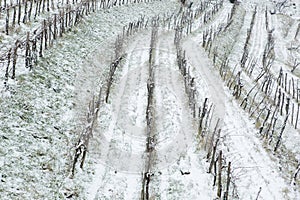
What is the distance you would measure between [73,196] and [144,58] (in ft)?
44.1

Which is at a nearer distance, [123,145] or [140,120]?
[123,145]

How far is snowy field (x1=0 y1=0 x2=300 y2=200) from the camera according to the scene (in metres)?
13.3

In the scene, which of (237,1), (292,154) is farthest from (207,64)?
(237,1)

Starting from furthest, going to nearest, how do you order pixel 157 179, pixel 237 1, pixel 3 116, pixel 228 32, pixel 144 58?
pixel 237 1 → pixel 228 32 → pixel 144 58 → pixel 157 179 → pixel 3 116

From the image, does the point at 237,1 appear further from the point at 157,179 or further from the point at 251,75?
the point at 157,179

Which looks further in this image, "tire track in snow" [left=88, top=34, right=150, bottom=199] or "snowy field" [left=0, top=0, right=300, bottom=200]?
"tire track in snow" [left=88, top=34, right=150, bottom=199]

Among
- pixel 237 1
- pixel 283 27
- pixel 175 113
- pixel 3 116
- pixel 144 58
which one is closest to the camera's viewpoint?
pixel 3 116

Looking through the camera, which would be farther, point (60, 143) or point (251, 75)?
point (251, 75)

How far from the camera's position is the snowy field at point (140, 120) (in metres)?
13.3

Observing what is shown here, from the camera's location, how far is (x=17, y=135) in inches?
515

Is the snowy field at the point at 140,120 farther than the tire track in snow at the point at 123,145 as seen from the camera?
No

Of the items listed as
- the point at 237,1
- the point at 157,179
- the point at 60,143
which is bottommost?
the point at 157,179

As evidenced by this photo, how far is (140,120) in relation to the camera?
17.9 m

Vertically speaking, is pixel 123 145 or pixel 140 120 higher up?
pixel 140 120
